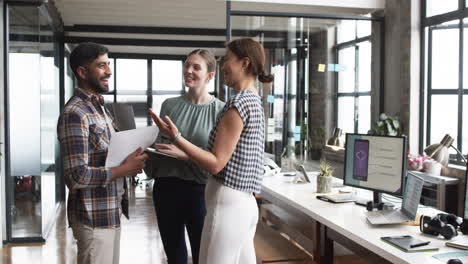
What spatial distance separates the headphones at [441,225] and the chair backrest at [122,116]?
150 cm

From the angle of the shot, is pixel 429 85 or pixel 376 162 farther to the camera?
pixel 429 85

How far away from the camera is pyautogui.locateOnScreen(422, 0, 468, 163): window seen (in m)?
5.41

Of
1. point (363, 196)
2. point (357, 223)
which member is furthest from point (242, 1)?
point (357, 223)

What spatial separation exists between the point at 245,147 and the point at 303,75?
4483mm

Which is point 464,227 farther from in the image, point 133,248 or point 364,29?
point 364,29

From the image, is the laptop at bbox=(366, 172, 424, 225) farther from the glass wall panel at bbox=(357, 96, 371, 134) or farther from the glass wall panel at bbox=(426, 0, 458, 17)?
the glass wall panel at bbox=(357, 96, 371, 134)

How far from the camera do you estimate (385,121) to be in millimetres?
6160

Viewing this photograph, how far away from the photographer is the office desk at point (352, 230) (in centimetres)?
211

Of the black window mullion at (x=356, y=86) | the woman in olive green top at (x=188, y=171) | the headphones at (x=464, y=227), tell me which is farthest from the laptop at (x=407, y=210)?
the black window mullion at (x=356, y=86)

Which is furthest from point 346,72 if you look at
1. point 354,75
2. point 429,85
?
point 429,85

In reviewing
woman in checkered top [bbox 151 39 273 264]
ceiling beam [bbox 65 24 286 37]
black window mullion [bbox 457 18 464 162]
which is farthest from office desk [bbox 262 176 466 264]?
ceiling beam [bbox 65 24 286 37]

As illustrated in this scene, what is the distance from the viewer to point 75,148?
6.56 feet

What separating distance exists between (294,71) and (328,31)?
0.68 m

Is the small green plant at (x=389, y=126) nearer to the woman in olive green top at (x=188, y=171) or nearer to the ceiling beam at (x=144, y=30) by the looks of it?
the woman in olive green top at (x=188, y=171)
